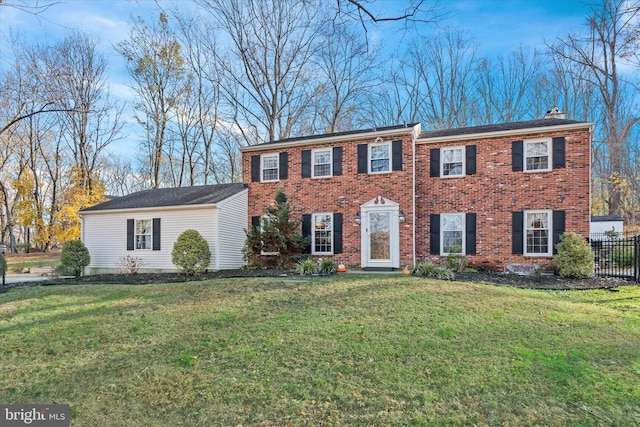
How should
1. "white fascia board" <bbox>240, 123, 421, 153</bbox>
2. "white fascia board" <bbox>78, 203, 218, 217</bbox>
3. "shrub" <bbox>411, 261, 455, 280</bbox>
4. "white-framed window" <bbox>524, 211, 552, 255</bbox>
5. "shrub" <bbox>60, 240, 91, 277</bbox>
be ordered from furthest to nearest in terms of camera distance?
1. "shrub" <bbox>60, 240, 91, 277</bbox>
2. "white fascia board" <bbox>78, 203, 218, 217</bbox>
3. "white fascia board" <bbox>240, 123, 421, 153</bbox>
4. "white-framed window" <bbox>524, 211, 552, 255</bbox>
5. "shrub" <bbox>411, 261, 455, 280</bbox>

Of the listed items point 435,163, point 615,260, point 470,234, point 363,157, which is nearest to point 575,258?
point 470,234

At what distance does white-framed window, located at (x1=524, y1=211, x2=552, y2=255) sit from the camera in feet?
39.8

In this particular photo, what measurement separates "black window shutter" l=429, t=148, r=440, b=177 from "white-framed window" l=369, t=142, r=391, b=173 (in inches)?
63.6

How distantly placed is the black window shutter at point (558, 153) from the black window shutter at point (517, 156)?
3.08 feet

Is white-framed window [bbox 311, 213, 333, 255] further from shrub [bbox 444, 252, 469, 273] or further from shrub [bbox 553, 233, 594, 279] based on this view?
shrub [bbox 553, 233, 594, 279]

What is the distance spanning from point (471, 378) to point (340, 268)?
8251mm

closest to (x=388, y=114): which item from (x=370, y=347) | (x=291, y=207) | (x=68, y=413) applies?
(x=291, y=207)

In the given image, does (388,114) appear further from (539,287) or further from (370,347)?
(370,347)

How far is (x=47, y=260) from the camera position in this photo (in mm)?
23453

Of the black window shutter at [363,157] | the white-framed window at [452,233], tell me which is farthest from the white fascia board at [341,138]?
the white-framed window at [452,233]

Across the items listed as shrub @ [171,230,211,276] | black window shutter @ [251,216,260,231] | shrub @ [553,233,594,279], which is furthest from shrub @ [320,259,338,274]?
shrub @ [553,233,594,279]

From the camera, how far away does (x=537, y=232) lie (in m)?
12.3

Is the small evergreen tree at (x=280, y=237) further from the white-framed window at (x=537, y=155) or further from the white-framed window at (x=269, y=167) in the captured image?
the white-framed window at (x=537, y=155)

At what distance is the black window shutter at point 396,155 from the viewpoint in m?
13.3
